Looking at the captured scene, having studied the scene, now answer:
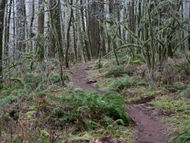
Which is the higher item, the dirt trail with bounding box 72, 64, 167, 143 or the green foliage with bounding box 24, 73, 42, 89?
the green foliage with bounding box 24, 73, 42, 89

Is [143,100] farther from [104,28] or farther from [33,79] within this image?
[104,28]

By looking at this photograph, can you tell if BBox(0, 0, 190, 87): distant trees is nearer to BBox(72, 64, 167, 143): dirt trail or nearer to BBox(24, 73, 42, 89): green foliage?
BBox(24, 73, 42, 89): green foliage

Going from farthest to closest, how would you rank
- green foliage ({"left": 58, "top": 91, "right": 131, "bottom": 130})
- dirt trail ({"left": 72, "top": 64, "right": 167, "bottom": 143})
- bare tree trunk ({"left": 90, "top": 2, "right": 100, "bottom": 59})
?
bare tree trunk ({"left": 90, "top": 2, "right": 100, "bottom": 59}) < green foliage ({"left": 58, "top": 91, "right": 131, "bottom": 130}) < dirt trail ({"left": 72, "top": 64, "right": 167, "bottom": 143})

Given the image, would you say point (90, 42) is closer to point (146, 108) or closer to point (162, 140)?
point (146, 108)

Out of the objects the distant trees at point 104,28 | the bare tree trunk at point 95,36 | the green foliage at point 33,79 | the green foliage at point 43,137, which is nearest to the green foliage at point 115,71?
the distant trees at point 104,28

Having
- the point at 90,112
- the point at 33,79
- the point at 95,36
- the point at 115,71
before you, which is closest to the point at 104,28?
the point at 95,36

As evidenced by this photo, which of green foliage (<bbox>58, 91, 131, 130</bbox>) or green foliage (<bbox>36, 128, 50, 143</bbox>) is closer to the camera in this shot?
green foliage (<bbox>36, 128, 50, 143</bbox>)

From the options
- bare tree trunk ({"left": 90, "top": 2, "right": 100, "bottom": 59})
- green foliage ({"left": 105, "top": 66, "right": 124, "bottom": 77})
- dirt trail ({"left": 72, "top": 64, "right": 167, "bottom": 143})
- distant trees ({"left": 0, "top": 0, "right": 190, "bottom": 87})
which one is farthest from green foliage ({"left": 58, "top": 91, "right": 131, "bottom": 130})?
bare tree trunk ({"left": 90, "top": 2, "right": 100, "bottom": 59})

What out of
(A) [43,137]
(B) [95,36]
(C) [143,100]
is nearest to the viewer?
(A) [43,137]

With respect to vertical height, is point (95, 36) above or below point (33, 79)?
above

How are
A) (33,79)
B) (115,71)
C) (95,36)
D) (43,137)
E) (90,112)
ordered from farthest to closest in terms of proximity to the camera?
(95,36)
(115,71)
(33,79)
(90,112)
(43,137)

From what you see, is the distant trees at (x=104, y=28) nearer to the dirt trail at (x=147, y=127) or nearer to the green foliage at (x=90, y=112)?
the dirt trail at (x=147, y=127)

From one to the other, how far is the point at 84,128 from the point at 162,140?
1.63 metres

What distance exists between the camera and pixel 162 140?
371 centimetres
